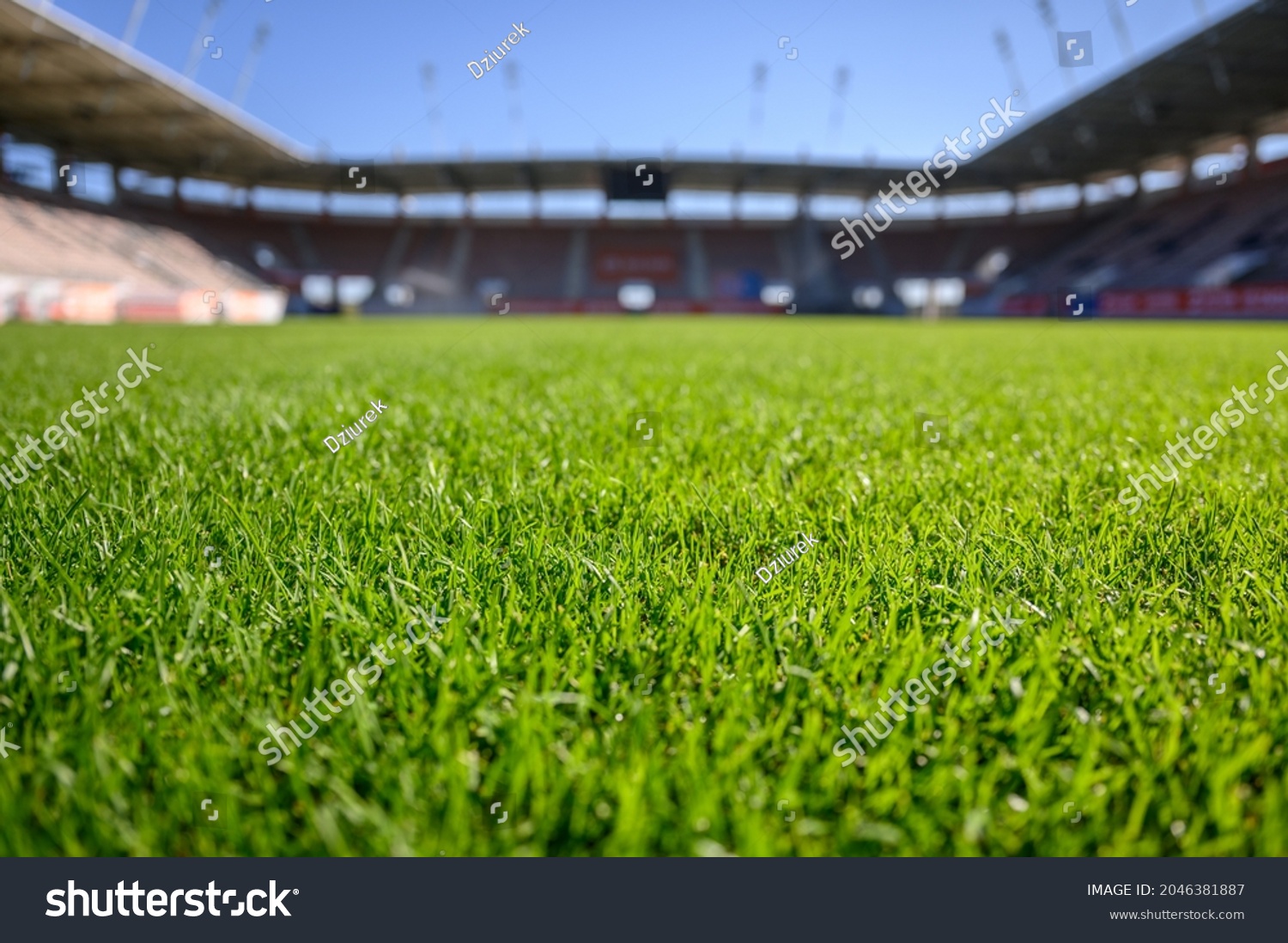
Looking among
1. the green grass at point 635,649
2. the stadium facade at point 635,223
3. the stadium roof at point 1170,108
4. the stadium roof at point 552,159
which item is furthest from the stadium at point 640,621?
the stadium roof at point 1170,108

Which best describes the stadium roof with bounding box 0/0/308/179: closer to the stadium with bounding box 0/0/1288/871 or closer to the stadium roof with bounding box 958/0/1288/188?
the stadium with bounding box 0/0/1288/871

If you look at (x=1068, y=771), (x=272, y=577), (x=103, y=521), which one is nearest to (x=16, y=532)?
(x=103, y=521)

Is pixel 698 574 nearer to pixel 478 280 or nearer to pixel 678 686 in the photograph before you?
pixel 678 686

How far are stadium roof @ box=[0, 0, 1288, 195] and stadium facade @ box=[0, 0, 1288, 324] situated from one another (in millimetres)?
129

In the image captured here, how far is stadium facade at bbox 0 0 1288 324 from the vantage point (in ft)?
82.0

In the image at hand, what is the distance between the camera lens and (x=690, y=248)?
47.5 meters

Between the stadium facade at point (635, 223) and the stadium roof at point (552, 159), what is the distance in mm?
129

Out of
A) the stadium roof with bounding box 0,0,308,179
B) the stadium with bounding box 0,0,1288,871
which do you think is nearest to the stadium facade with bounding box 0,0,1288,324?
the stadium roof with bounding box 0,0,308,179

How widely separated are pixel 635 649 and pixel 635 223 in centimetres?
5004

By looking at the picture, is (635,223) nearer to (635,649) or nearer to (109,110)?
(109,110)

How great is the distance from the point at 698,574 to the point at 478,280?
48.2 metres

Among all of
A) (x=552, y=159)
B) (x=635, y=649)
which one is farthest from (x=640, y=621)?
(x=552, y=159)

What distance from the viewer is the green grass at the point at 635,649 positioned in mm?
767

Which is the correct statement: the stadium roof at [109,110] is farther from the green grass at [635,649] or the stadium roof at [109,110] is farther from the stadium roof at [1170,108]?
the stadium roof at [1170,108]
